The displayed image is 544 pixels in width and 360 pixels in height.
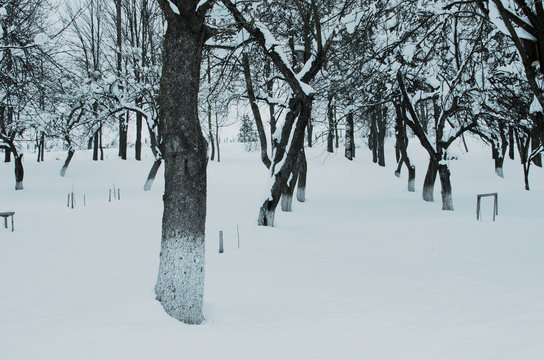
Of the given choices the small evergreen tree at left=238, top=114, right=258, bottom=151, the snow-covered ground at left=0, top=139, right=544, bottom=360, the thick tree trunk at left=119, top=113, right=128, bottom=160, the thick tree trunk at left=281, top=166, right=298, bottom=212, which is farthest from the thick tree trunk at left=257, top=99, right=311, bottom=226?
the small evergreen tree at left=238, top=114, right=258, bottom=151

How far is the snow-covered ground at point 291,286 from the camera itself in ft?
12.7

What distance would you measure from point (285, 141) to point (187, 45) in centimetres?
723

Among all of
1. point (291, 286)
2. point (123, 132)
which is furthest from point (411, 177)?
point (123, 132)

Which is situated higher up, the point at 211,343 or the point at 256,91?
the point at 256,91

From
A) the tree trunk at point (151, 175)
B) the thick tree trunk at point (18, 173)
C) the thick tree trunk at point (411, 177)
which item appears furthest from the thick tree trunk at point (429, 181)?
the thick tree trunk at point (18, 173)

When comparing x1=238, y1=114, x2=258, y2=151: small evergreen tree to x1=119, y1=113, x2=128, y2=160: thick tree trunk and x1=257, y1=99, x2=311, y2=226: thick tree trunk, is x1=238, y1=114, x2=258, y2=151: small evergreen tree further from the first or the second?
x1=257, y1=99, x2=311, y2=226: thick tree trunk

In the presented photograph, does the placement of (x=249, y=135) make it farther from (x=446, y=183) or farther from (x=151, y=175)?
(x=446, y=183)

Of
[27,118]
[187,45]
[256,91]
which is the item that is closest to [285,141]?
[256,91]

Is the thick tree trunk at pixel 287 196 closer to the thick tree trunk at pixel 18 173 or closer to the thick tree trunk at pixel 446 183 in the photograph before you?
the thick tree trunk at pixel 446 183

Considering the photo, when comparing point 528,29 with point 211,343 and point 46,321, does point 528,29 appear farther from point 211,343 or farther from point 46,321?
point 46,321

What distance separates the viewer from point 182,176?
15.3 feet

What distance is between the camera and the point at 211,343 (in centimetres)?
397

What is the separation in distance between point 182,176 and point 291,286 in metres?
2.75

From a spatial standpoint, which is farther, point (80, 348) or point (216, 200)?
point (216, 200)
